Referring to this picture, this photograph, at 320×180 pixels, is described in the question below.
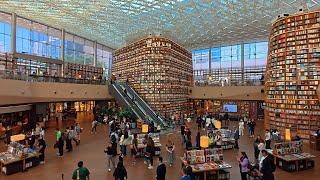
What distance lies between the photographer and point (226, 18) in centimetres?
2806

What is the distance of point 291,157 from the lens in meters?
10.9

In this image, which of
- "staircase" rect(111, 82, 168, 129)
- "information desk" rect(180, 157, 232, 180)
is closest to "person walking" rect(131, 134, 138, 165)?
"information desk" rect(180, 157, 232, 180)

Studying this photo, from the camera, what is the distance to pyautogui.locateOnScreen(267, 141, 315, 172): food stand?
10.8 m

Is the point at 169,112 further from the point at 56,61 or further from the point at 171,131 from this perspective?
the point at 56,61

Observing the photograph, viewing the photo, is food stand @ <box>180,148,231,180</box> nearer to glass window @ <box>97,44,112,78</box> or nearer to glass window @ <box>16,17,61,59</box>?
glass window @ <box>16,17,61,59</box>

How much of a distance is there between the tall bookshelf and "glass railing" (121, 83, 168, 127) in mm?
873

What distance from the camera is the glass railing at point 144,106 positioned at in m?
22.5

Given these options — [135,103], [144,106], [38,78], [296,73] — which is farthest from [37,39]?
[296,73]

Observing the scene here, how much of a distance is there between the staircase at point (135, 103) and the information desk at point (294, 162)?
11491 mm

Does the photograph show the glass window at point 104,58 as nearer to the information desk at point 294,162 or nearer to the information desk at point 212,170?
the information desk at point 294,162

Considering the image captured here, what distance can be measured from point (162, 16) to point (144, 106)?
920cm

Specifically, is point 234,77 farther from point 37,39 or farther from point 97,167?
→ point 97,167

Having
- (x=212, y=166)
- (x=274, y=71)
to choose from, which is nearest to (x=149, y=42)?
(x=274, y=71)

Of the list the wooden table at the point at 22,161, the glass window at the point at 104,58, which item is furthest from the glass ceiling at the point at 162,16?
the wooden table at the point at 22,161
